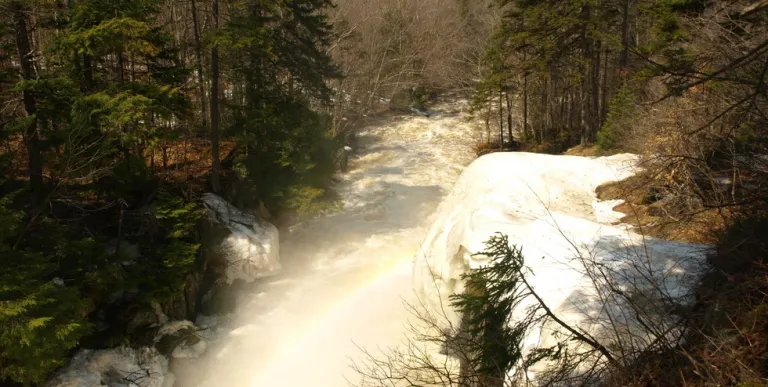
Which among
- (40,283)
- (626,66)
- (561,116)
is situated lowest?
(40,283)

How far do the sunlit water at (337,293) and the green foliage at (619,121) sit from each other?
754 centimetres

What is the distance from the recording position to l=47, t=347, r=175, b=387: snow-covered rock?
7832 millimetres

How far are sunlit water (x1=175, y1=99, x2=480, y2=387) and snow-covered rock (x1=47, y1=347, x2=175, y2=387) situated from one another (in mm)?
933

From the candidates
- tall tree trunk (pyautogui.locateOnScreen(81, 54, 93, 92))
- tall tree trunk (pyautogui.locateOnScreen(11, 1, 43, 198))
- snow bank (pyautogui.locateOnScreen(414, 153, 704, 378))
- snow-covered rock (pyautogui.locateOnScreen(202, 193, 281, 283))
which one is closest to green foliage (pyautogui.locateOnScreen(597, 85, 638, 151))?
snow bank (pyautogui.locateOnScreen(414, 153, 704, 378))

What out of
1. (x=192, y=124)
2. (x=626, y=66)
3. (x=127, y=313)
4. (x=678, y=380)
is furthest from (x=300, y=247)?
(x=626, y=66)

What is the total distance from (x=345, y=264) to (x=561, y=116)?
18.2 m

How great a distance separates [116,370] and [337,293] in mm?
6390

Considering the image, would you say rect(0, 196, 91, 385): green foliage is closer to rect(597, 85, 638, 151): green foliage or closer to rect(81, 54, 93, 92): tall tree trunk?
rect(81, 54, 93, 92): tall tree trunk

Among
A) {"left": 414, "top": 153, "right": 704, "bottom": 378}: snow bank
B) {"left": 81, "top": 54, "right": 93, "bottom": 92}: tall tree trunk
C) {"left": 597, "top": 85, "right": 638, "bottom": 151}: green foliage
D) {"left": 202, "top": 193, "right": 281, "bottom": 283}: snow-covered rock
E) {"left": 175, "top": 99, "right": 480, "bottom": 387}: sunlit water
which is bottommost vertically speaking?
{"left": 175, "top": 99, "right": 480, "bottom": 387}: sunlit water

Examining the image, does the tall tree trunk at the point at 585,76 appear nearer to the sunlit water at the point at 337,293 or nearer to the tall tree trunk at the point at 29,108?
the sunlit water at the point at 337,293

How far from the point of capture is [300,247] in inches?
643

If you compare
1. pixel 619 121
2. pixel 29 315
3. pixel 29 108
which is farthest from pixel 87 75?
pixel 619 121

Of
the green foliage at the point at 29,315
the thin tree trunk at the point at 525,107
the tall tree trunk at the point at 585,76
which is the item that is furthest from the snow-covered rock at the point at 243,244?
the thin tree trunk at the point at 525,107

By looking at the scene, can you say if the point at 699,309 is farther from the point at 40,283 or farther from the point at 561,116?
the point at 561,116
